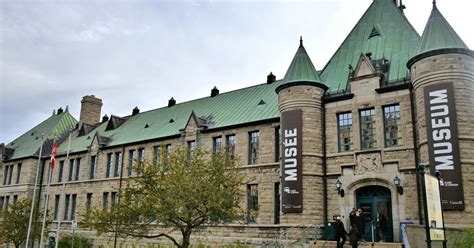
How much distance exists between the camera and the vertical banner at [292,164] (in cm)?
2403

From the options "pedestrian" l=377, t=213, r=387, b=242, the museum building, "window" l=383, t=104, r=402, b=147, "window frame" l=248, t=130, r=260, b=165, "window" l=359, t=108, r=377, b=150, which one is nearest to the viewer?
the museum building

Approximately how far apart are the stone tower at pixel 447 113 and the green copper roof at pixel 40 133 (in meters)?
39.0

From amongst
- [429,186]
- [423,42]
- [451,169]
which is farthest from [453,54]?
[429,186]

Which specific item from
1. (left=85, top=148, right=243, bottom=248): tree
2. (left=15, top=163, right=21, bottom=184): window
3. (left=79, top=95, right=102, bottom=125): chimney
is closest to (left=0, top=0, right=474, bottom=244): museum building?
(left=85, top=148, right=243, bottom=248): tree

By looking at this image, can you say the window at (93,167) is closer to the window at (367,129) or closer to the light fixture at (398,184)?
the window at (367,129)

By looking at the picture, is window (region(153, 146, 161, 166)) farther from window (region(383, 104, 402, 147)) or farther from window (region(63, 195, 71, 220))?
window (region(63, 195, 71, 220))

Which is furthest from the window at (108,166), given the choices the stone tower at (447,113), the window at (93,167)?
the stone tower at (447,113)

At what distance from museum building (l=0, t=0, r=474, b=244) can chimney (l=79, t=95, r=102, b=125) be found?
2252 centimetres

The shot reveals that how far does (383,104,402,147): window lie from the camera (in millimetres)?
23266

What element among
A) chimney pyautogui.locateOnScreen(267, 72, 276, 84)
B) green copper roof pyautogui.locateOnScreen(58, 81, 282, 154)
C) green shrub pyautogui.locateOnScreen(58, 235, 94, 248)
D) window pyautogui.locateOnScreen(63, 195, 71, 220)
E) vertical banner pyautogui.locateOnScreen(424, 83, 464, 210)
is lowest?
green shrub pyautogui.locateOnScreen(58, 235, 94, 248)

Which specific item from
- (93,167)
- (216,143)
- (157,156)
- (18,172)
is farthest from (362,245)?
(18,172)

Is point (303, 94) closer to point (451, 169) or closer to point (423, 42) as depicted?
point (423, 42)

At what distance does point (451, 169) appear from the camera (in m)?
20.0

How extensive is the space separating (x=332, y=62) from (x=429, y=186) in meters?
16.6
